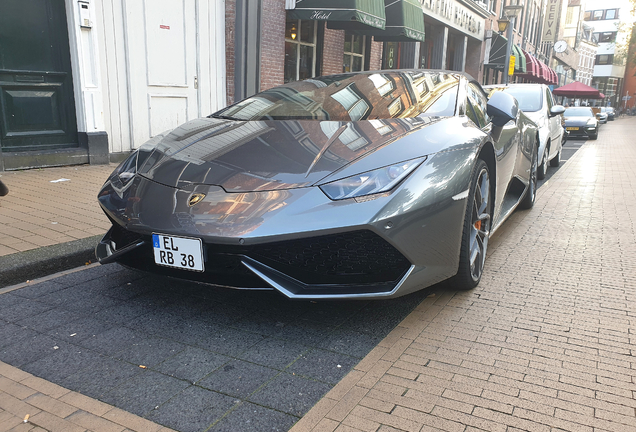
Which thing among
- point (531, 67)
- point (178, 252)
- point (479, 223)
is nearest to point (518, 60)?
point (531, 67)

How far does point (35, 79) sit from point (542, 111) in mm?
7052

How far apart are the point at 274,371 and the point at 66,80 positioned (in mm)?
5997

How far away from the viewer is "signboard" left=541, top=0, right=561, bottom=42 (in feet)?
131

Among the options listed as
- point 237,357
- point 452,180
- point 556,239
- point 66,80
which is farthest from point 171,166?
point 66,80

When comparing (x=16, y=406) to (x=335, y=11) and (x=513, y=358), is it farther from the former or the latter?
(x=335, y=11)

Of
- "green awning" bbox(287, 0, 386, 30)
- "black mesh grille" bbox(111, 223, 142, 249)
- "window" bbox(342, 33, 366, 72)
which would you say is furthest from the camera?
"window" bbox(342, 33, 366, 72)

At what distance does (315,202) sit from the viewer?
2.37 m

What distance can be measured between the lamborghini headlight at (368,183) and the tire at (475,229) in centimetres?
59

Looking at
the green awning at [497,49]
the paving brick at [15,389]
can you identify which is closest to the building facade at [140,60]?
the paving brick at [15,389]

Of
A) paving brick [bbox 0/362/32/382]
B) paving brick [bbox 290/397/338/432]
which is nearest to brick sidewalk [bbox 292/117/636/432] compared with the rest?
paving brick [bbox 290/397/338/432]

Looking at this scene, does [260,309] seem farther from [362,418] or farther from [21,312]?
[21,312]

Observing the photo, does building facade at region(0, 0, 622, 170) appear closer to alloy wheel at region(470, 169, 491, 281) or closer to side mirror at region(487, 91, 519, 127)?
side mirror at region(487, 91, 519, 127)

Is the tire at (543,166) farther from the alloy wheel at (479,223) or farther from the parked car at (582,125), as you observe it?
the parked car at (582,125)

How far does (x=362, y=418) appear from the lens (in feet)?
6.22
